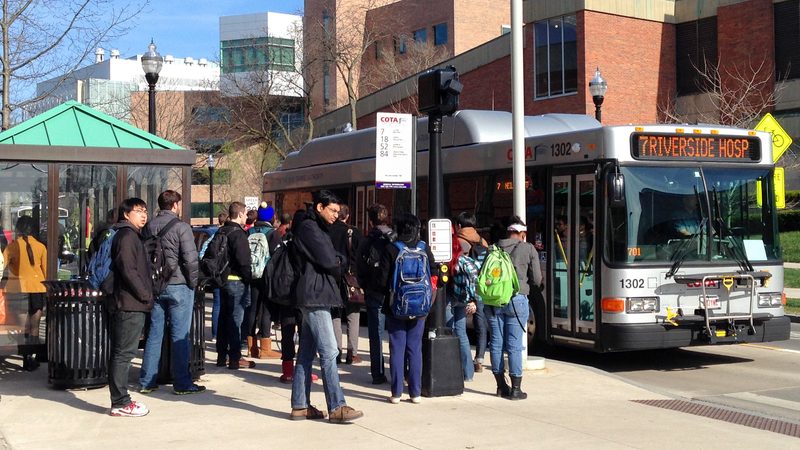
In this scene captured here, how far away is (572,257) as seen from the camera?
12.3 meters

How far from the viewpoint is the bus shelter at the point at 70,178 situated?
10.4 m

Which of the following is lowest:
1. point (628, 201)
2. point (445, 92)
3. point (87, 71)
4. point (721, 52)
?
point (628, 201)

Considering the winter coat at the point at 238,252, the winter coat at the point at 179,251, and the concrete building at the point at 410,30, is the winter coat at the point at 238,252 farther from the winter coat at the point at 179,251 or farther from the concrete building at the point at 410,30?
the concrete building at the point at 410,30

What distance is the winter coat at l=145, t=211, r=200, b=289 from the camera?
893 cm

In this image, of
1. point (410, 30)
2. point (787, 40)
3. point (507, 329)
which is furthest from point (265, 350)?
point (410, 30)

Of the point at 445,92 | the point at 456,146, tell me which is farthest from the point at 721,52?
the point at 445,92

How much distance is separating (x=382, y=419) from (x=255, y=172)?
51.3m

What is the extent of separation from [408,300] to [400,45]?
4996 cm

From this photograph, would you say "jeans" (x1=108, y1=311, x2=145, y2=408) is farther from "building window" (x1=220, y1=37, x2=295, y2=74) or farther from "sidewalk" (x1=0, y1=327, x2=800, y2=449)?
"building window" (x1=220, y1=37, x2=295, y2=74)

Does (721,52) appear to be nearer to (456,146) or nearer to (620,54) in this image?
(620,54)

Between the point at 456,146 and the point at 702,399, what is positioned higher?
the point at 456,146

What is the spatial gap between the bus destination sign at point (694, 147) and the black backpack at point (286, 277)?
542 centimetres

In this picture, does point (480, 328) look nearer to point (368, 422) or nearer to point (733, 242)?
point (368, 422)

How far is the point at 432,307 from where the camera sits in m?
9.38
